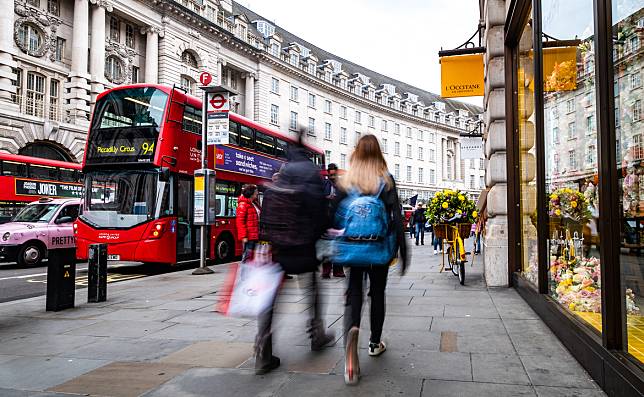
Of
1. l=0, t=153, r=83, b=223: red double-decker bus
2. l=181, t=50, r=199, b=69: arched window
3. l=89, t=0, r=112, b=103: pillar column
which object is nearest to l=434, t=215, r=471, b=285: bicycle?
l=0, t=153, r=83, b=223: red double-decker bus

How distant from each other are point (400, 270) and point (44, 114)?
1272 inches

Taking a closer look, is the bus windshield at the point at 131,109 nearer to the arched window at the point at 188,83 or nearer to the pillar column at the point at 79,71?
the pillar column at the point at 79,71

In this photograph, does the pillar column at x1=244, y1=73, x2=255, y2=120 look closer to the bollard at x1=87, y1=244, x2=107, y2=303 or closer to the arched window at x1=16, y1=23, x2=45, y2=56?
the arched window at x1=16, y1=23, x2=45, y2=56

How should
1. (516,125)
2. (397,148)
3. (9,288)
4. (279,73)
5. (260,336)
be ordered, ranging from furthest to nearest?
(397,148) < (279,73) < (9,288) < (516,125) < (260,336)

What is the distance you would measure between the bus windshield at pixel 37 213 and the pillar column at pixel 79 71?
18315 mm

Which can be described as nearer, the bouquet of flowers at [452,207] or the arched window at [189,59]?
the bouquet of flowers at [452,207]

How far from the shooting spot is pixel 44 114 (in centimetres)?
3055

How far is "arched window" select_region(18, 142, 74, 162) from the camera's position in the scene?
28909 millimetres

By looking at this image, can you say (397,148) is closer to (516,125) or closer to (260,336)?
(516,125)

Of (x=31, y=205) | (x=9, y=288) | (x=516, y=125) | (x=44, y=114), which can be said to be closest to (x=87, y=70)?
(x=44, y=114)

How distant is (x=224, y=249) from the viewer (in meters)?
14.3

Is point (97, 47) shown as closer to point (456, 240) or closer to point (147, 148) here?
point (147, 148)

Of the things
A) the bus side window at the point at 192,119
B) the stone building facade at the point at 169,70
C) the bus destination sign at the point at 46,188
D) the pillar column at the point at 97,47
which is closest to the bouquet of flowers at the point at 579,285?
the stone building facade at the point at 169,70

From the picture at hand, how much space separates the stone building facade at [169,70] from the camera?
95.3ft
